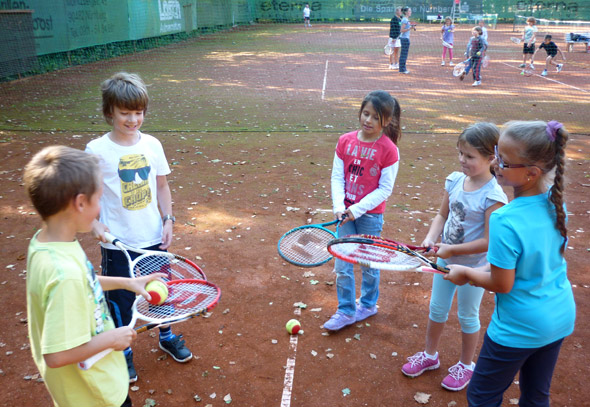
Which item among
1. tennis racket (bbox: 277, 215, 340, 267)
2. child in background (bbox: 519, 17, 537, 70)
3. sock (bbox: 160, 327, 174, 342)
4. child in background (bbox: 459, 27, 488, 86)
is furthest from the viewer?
child in background (bbox: 519, 17, 537, 70)

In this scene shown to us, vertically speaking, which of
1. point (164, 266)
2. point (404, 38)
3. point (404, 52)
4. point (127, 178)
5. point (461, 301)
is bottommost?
point (461, 301)

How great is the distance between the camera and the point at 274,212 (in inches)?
259

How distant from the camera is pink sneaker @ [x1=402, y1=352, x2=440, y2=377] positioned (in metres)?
3.62

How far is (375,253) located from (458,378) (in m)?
1.12

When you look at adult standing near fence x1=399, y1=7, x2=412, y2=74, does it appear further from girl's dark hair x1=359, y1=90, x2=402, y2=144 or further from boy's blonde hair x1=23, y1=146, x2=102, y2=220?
boy's blonde hair x1=23, y1=146, x2=102, y2=220

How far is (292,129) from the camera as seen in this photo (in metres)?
11.1

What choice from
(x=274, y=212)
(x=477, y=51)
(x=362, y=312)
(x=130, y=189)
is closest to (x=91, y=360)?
(x=130, y=189)

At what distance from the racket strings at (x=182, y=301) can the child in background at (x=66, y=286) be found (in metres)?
0.56

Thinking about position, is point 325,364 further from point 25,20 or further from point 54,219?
point 25,20

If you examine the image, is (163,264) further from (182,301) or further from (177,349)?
(177,349)

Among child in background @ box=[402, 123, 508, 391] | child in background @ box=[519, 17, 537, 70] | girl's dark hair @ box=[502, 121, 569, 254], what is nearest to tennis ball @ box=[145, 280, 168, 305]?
child in background @ box=[402, 123, 508, 391]

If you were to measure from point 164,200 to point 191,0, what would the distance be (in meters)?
31.5

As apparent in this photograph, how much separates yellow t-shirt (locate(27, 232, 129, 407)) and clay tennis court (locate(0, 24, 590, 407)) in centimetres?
145

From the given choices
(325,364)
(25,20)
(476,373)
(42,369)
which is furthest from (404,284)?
(25,20)
